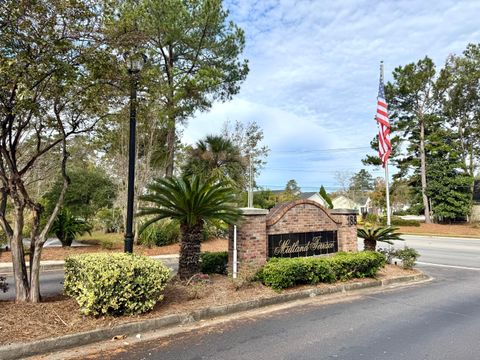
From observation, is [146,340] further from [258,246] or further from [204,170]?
[204,170]

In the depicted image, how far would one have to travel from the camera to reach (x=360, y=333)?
16.8 feet

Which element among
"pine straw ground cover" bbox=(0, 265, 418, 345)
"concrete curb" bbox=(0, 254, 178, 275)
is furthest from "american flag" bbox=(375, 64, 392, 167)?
"concrete curb" bbox=(0, 254, 178, 275)

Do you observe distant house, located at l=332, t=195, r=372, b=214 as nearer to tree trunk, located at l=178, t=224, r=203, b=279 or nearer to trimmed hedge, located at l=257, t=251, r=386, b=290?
trimmed hedge, located at l=257, t=251, r=386, b=290

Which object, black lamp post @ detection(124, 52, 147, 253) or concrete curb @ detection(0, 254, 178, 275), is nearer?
black lamp post @ detection(124, 52, 147, 253)

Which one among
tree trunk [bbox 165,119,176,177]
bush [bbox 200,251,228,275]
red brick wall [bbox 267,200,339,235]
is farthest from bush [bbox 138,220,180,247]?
red brick wall [bbox 267,200,339,235]

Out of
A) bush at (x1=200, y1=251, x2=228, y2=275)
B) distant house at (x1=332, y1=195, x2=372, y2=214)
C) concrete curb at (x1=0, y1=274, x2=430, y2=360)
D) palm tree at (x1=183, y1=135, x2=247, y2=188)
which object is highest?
palm tree at (x1=183, y1=135, x2=247, y2=188)

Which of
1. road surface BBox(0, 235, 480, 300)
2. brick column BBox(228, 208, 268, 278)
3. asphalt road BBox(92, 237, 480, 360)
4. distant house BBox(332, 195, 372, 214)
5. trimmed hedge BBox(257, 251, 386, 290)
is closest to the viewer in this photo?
asphalt road BBox(92, 237, 480, 360)

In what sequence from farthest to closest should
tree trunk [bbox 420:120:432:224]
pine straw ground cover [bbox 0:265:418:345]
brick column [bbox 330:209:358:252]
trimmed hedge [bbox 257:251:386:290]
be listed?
tree trunk [bbox 420:120:432:224], brick column [bbox 330:209:358:252], trimmed hedge [bbox 257:251:386:290], pine straw ground cover [bbox 0:265:418:345]

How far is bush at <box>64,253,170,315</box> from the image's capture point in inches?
196

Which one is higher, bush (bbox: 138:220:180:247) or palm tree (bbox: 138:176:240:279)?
palm tree (bbox: 138:176:240:279)

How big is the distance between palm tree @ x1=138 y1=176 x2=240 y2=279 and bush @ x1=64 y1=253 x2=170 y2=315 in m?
1.60

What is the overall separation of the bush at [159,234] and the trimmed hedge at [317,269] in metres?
8.04

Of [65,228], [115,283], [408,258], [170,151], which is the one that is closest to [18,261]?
[115,283]

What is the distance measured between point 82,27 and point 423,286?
30.6ft
